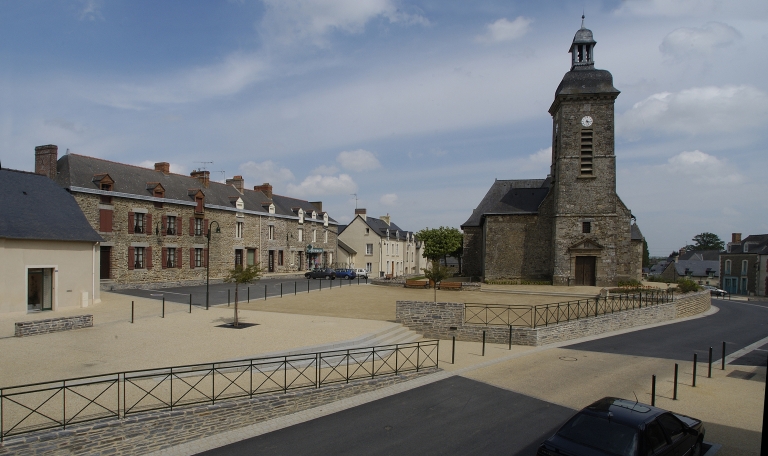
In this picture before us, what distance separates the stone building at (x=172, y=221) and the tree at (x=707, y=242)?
94.7 metres

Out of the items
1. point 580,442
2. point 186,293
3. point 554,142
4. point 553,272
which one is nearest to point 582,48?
point 554,142

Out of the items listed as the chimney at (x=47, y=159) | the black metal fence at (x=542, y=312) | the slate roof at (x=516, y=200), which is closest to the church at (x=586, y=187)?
the slate roof at (x=516, y=200)

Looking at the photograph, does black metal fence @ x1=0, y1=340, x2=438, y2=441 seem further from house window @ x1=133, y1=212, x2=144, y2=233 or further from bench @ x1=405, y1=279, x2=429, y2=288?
house window @ x1=133, y1=212, x2=144, y2=233

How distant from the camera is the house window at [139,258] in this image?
2920 centimetres

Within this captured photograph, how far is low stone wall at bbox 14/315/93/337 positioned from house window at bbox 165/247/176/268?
1600cm

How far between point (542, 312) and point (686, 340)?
5297 mm

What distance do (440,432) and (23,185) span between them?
22.1 metres

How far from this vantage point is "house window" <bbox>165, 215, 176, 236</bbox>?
31578 mm

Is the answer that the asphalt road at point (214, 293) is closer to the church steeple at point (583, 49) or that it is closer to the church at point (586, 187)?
the church at point (586, 187)

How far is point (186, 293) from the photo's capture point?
26969mm

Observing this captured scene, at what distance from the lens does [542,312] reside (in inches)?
775

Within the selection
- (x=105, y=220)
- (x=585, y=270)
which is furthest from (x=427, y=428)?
(x=585, y=270)

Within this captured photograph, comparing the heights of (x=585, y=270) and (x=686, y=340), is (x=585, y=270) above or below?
above

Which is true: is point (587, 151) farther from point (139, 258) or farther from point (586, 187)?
point (139, 258)
